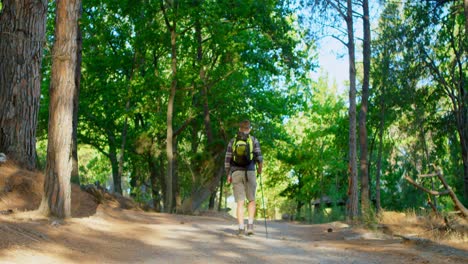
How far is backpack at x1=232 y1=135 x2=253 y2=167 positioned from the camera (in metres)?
10.4

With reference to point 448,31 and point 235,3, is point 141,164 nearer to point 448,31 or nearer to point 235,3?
point 235,3

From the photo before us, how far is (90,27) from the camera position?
80.9 ft

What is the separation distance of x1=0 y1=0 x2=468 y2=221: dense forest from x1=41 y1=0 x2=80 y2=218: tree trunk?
2 centimetres

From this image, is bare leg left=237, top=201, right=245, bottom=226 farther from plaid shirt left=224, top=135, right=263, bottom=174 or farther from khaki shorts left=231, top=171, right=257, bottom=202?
plaid shirt left=224, top=135, right=263, bottom=174

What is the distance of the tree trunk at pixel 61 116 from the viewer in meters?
9.76

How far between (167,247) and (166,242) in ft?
1.81

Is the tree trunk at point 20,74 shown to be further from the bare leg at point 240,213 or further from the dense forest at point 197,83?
the bare leg at point 240,213

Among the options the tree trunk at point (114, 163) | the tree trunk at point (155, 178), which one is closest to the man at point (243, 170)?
the tree trunk at point (114, 163)

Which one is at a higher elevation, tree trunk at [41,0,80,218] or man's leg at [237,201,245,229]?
tree trunk at [41,0,80,218]

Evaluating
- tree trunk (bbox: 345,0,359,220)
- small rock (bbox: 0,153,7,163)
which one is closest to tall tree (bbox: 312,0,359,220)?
tree trunk (bbox: 345,0,359,220)

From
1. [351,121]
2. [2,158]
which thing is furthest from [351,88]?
[2,158]

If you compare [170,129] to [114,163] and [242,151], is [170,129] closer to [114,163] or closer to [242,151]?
[242,151]

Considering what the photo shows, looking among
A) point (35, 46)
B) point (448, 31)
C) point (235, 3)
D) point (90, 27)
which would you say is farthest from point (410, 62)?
point (35, 46)

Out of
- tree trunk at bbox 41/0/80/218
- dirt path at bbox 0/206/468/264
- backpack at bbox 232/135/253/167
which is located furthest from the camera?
backpack at bbox 232/135/253/167
